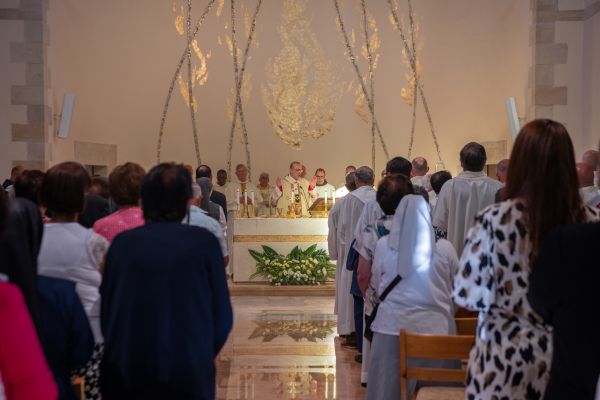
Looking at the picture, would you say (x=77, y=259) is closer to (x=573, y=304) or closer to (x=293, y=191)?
(x=573, y=304)

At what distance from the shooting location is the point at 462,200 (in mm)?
6973

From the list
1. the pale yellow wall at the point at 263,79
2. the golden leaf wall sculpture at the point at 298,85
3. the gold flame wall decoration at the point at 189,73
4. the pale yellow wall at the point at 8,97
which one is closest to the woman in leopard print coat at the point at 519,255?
the pale yellow wall at the point at 8,97

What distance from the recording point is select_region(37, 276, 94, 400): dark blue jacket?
3.40 meters

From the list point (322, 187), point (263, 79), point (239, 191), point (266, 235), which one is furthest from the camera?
point (263, 79)

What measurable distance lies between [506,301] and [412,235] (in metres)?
1.61

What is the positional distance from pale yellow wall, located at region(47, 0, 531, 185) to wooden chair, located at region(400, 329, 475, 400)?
9848mm

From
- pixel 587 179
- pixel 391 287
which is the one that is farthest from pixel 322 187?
pixel 391 287

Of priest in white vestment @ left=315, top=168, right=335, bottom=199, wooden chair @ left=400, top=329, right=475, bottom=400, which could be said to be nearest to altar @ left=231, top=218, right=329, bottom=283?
priest in white vestment @ left=315, top=168, right=335, bottom=199

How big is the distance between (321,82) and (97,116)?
3.76 metres

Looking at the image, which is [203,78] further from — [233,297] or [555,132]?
[555,132]

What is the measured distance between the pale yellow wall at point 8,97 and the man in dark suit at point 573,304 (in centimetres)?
1002

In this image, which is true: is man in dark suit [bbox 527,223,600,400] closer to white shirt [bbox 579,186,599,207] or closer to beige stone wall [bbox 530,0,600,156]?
white shirt [bbox 579,186,599,207]

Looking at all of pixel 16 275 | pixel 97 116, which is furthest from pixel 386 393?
pixel 97 116

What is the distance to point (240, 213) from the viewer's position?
12.0m
